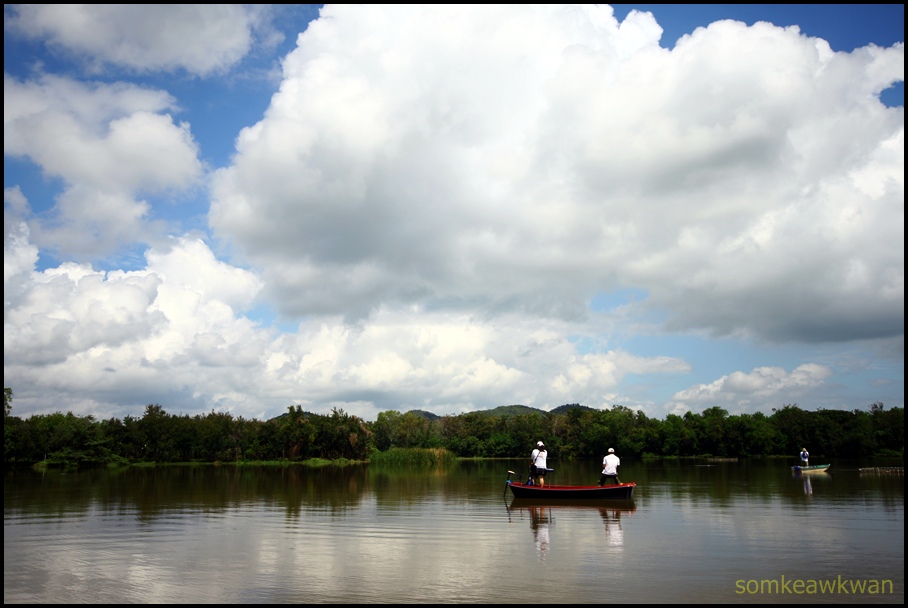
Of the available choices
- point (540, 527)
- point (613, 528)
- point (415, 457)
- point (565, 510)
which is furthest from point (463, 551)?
point (415, 457)

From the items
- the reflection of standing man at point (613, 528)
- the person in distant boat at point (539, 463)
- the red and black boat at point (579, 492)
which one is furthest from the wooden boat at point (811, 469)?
the reflection of standing man at point (613, 528)

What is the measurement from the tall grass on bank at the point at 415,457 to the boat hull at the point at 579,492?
4830 cm

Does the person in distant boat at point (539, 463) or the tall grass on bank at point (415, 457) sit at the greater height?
the person in distant boat at point (539, 463)

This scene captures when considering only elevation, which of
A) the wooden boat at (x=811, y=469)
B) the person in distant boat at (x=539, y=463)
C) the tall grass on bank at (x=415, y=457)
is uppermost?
the person in distant boat at (x=539, y=463)

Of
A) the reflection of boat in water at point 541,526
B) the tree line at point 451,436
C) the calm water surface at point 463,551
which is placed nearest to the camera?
the calm water surface at point 463,551

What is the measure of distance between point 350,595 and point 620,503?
14250 millimetres

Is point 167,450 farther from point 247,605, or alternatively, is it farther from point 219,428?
point 247,605

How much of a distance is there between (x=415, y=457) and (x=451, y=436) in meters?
35.5

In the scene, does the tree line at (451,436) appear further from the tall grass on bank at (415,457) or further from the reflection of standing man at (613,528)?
the reflection of standing man at (613,528)

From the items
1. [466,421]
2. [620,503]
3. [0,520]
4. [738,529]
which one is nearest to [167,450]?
[466,421]

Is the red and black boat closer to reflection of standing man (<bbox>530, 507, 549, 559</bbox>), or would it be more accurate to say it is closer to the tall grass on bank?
reflection of standing man (<bbox>530, 507, 549, 559</bbox>)

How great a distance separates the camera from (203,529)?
57.2ft

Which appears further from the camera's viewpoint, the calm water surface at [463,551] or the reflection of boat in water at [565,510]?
the reflection of boat in water at [565,510]

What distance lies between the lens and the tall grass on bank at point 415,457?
72.2 meters
